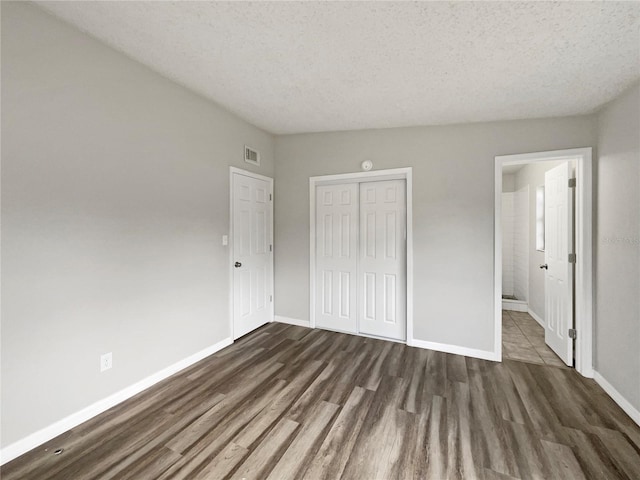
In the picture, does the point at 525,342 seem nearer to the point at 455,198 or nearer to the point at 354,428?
the point at 455,198

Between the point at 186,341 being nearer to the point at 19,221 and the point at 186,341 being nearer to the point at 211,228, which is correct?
the point at 211,228

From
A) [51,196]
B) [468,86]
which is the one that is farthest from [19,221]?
[468,86]

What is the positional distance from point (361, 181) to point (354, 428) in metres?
2.70

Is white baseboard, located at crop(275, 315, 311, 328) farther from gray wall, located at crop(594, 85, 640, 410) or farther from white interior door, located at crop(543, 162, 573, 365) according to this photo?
gray wall, located at crop(594, 85, 640, 410)

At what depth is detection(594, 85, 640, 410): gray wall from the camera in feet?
6.73

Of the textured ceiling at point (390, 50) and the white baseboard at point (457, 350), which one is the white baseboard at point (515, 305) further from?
the textured ceiling at point (390, 50)

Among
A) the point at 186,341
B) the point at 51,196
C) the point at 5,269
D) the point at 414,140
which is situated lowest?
the point at 186,341

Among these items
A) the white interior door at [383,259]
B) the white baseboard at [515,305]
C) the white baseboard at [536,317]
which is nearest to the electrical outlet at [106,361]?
the white interior door at [383,259]

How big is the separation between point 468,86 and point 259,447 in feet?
10.2

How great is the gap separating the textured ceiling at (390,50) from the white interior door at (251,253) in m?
1.10

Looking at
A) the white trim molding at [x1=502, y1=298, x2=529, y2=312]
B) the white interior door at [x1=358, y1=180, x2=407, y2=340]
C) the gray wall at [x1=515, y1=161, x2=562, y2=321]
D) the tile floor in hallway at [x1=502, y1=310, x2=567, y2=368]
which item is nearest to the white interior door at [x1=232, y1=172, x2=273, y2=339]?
the white interior door at [x1=358, y1=180, x2=407, y2=340]

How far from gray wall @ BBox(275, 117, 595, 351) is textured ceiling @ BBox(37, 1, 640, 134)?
241 millimetres

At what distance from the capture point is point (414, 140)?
3215 mm

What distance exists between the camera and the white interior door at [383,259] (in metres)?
3.37
